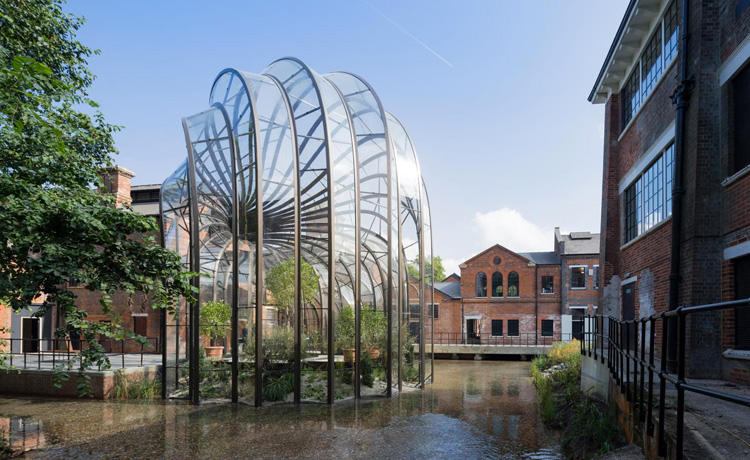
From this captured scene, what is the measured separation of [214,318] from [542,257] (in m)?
28.2

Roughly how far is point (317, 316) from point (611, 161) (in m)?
10.7

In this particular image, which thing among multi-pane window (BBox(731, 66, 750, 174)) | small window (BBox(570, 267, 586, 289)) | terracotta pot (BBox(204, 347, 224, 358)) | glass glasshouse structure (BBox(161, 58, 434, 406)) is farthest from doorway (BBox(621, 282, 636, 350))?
small window (BBox(570, 267, 586, 289))

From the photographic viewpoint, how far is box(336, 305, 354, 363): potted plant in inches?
637

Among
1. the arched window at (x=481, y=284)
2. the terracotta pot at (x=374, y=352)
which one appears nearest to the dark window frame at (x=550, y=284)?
the arched window at (x=481, y=284)

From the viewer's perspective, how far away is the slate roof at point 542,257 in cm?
3651

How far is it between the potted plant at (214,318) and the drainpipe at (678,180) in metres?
10.5

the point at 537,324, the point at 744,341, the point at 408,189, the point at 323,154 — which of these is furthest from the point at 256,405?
the point at 537,324

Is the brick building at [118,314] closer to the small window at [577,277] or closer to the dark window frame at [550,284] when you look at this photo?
the dark window frame at [550,284]

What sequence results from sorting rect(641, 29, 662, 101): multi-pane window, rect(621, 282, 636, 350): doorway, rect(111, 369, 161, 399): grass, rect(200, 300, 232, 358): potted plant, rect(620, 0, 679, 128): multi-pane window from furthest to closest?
1. rect(111, 369, 161, 399): grass
2. rect(200, 300, 232, 358): potted plant
3. rect(621, 282, 636, 350): doorway
4. rect(641, 29, 662, 101): multi-pane window
5. rect(620, 0, 679, 128): multi-pane window

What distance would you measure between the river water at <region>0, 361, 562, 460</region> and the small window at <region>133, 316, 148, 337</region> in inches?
376

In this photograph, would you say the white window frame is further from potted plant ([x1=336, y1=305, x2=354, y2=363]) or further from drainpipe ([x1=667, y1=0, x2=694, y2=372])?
drainpipe ([x1=667, y1=0, x2=694, y2=372])

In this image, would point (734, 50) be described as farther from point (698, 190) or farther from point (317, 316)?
A: point (317, 316)

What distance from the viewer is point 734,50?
886 centimetres

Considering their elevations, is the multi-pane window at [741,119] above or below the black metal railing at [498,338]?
above
